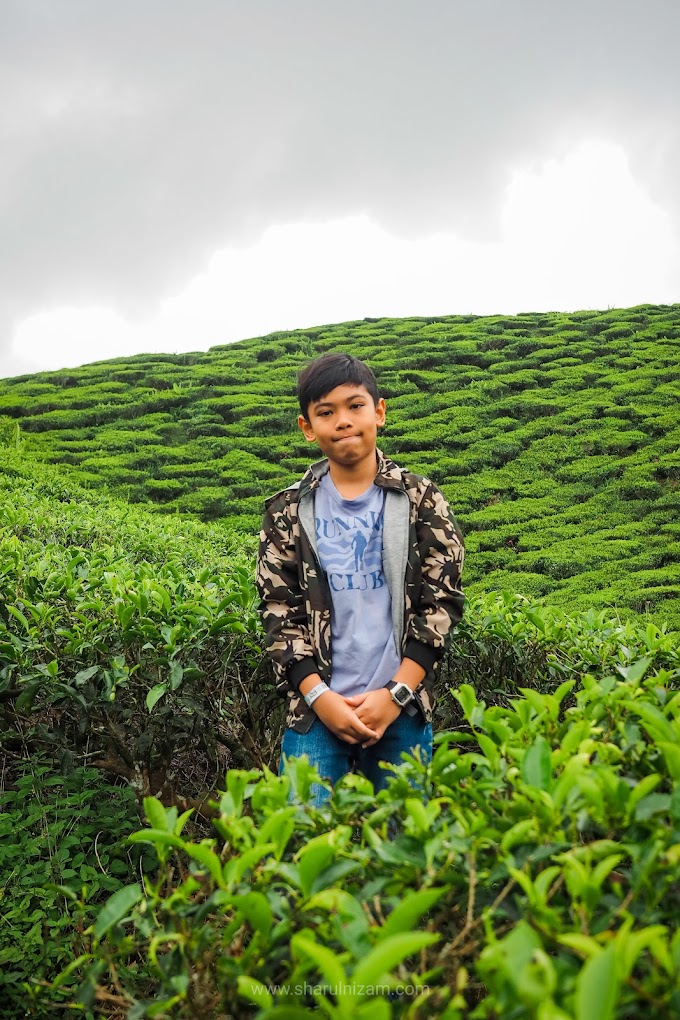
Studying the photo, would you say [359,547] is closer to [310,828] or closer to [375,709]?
[375,709]

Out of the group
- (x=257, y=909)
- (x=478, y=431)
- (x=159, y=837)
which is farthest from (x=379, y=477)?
(x=478, y=431)

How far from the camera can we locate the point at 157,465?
403 inches

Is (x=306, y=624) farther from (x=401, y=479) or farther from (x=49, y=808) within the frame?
(x=49, y=808)

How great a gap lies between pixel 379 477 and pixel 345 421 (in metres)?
0.17

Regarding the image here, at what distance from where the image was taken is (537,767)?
3.67ft

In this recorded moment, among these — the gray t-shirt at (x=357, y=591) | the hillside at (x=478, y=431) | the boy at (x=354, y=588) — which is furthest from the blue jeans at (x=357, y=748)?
the hillside at (x=478, y=431)

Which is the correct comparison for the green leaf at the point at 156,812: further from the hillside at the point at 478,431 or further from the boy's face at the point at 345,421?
the hillside at the point at 478,431

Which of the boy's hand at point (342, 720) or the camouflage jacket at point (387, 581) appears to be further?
the camouflage jacket at point (387, 581)

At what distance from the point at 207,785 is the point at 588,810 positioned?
184cm

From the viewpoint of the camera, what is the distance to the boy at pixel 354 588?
1965mm

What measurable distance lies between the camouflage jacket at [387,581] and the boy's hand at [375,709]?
0.10m

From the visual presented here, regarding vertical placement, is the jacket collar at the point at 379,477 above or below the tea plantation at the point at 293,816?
above

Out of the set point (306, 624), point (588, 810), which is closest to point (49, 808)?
point (306, 624)

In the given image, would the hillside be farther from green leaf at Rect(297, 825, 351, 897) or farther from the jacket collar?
green leaf at Rect(297, 825, 351, 897)
